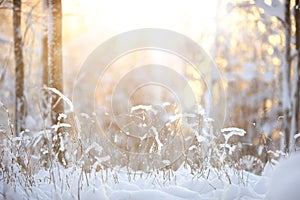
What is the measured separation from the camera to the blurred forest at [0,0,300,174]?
755 cm

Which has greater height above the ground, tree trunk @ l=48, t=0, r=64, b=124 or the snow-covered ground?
tree trunk @ l=48, t=0, r=64, b=124

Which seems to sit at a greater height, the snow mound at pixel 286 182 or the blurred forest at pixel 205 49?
the blurred forest at pixel 205 49

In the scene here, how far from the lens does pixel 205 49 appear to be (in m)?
13.8

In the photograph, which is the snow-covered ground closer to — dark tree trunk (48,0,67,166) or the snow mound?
the snow mound

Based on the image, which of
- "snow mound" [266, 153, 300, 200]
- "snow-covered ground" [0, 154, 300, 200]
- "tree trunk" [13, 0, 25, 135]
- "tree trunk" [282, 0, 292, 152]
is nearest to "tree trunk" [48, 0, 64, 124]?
"snow-covered ground" [0, 154, 300, 200]

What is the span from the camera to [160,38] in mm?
12922

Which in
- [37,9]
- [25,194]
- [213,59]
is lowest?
[25,194]

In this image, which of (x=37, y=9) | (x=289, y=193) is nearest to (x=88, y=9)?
(x=37, y=9)

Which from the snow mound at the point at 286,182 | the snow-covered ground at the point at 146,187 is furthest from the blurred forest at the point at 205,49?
the snow mound at the point at 286,182

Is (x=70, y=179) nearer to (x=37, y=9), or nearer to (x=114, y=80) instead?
(x=37, y=9)

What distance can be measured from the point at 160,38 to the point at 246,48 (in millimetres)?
6500

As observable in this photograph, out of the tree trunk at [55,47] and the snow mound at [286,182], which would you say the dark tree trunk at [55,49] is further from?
the snow mound at [286,182]

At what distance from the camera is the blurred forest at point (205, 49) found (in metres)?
7.55

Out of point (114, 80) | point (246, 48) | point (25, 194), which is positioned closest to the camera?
point (25, 194)
